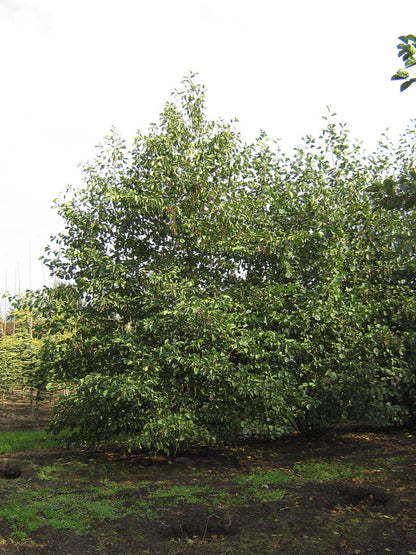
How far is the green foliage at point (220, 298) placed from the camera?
679 cm

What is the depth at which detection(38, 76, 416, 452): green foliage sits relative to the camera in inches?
267

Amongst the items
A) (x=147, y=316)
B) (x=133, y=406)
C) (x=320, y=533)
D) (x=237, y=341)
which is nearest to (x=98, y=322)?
(x=147, y=316)

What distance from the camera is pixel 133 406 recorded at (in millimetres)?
6750

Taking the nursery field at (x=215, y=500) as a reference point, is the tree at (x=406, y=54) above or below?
above

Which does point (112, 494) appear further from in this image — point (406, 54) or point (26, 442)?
point (406, 54)

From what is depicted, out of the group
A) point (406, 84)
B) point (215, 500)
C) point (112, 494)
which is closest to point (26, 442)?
point (112, 494)

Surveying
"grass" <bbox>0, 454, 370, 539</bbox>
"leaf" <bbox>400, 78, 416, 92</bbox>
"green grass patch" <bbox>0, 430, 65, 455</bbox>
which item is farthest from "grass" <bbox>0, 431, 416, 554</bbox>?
"leaf" <bbox>400, 78, 416, 92</bbox>

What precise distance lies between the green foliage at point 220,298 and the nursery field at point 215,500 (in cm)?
54

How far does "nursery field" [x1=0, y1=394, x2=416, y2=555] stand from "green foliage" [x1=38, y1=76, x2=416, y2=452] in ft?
1.76

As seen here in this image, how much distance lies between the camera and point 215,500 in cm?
546

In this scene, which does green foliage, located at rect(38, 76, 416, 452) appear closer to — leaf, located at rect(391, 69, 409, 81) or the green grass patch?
the green grass patch

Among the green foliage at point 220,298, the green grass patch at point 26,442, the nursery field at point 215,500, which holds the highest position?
the green foliage at point 220,298

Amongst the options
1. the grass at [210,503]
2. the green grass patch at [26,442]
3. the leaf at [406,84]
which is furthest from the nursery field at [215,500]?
the leaf at [406,84]

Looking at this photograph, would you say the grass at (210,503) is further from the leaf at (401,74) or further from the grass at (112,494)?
the leaf at (401,74)
